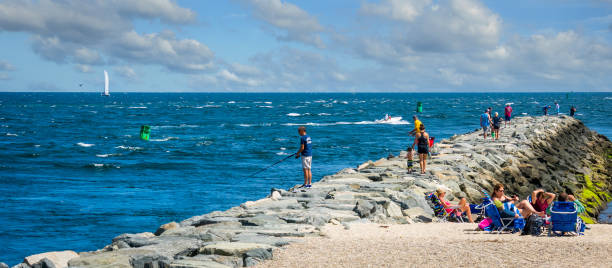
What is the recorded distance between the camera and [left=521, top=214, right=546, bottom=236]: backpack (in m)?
9.77

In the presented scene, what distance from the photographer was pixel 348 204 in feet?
41.6

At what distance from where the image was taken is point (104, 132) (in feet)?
174

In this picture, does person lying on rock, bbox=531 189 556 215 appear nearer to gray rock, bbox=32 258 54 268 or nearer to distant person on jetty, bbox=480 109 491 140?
gray rock, bbox=32 258 54 268

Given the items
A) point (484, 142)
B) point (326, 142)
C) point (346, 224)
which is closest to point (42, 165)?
point (326, 142)

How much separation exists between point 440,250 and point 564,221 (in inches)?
103

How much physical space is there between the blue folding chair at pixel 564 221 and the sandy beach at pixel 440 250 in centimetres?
21

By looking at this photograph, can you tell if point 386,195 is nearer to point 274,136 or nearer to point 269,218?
point 269,218

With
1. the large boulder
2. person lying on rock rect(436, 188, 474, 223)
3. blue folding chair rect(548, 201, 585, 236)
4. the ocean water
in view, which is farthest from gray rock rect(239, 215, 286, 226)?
the ocean water

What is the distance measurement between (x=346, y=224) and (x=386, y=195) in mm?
3286

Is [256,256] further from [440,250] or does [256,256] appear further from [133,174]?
[133,174]

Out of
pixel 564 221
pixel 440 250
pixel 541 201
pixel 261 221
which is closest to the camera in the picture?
pixel 440 250

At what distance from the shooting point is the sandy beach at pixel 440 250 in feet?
26.1

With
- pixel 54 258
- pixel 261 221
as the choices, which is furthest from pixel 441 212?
pixel 54 258

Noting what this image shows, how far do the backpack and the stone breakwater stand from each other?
89.0 inches
